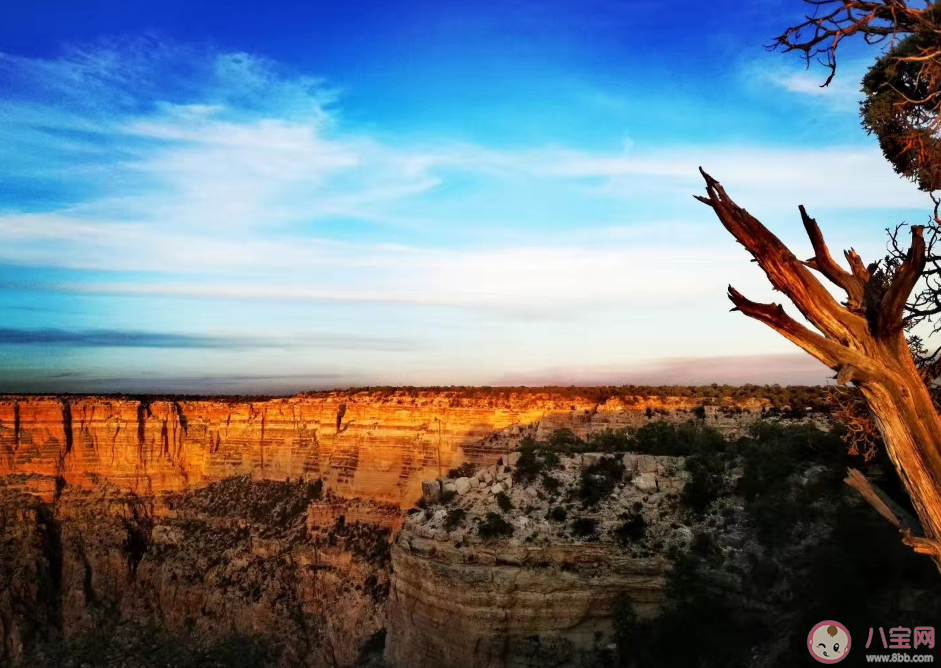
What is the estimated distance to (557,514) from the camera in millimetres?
19297

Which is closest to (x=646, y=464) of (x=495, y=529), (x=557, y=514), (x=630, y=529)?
(x=630, y=529)

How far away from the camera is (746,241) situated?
590cm

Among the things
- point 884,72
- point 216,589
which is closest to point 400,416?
point 216,589

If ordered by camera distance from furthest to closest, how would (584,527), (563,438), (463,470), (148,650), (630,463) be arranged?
1. (148,650)
2. (463,470)
3. (563,438)
4. (630,463)
5. (584,527)

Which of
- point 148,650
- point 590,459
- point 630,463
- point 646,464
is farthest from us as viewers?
point 148,650

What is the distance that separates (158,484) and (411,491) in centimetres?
1977

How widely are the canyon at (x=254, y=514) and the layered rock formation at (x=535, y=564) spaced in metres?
0.16

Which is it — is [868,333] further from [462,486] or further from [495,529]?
[462,486]

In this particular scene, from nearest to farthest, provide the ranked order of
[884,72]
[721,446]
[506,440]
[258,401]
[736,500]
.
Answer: [884,72], [736,500], [721,446], [506,440], [258,401]

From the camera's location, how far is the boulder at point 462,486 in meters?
21.7

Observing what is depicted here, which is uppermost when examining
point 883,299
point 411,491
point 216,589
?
point 883,299

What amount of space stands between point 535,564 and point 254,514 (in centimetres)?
2459

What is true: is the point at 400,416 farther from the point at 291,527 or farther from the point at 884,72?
Result: the point at 884,72

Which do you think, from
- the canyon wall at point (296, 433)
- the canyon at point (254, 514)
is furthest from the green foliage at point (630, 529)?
the canyon wall at point (296, 433)
